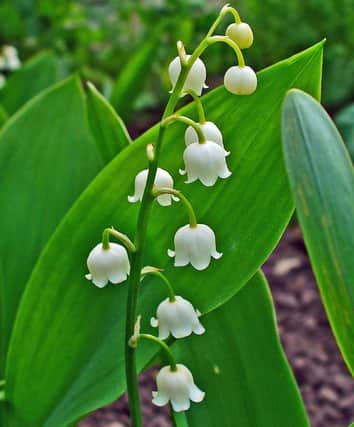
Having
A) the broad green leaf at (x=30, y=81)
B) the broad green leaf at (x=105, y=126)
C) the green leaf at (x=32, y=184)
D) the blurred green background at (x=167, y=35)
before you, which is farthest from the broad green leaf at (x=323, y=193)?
the blurred green background at (x=167, y=35)

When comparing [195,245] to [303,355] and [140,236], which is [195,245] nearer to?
[140,236]

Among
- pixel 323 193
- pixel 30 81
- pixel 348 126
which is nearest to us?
pixel 323 193

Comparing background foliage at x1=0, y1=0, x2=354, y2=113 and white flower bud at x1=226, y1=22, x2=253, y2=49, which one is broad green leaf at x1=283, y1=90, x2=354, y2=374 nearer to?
white flower bud at x1=226, y1=22, x2=253, y2=49

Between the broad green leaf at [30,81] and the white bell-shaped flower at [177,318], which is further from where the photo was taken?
the broad green leaf at [30,81]

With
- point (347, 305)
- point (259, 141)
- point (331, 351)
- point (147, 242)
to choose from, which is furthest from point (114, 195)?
point (331, 351)

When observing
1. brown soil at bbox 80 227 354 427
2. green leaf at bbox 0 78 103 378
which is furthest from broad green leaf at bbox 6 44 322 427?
brown soil at bbox 80 227 354 427

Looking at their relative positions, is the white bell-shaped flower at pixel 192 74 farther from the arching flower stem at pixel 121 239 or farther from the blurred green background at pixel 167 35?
the blurred green background at pixel 167 35

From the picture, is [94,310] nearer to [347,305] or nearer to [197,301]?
[197,301]

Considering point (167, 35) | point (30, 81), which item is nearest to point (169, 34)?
point (167, 35)
